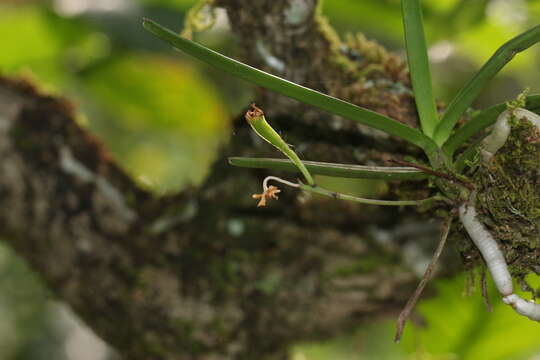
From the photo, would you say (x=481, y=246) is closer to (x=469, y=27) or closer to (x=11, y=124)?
(x=11, y=124)

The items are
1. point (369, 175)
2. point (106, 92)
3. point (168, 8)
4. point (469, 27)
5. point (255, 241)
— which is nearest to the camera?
point (369, 175)

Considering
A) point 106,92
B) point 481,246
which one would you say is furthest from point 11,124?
point 106,92

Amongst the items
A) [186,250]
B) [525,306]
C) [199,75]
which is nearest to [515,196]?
[525,306]

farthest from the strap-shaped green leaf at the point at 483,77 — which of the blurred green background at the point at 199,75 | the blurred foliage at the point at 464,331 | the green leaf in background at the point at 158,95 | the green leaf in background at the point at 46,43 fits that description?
the green leaf in background at the point at 46,43

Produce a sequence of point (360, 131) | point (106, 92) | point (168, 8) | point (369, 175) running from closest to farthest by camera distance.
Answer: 1. point (369, 175)
2. point (360, 131)
3. point (168, 8)
4. point (106, 92)

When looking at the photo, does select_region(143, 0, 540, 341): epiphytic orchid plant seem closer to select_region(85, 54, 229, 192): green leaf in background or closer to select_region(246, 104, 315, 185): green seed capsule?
select_region(246, 104, 315, 185): green seed capsule

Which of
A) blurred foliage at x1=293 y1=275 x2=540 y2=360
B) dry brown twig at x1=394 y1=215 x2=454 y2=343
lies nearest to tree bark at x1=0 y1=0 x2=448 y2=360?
blurred foliage at x1=293 y1=275 x2=540 y2=360
